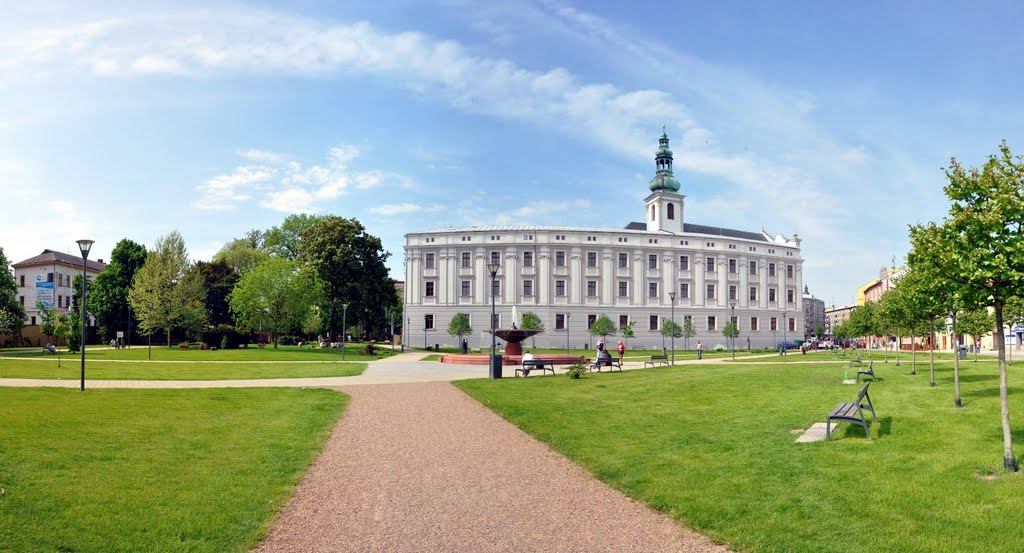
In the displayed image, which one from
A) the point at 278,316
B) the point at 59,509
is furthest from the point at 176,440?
the point at 278,316

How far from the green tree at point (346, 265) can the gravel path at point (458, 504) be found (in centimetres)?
5407

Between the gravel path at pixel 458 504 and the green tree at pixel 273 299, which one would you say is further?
the green tree at pixel 273 299

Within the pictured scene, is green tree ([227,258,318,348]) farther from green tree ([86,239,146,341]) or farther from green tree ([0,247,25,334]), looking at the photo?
green tree ([86,239,146,341])

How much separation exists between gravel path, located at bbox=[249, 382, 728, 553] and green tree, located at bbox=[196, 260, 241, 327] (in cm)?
7021

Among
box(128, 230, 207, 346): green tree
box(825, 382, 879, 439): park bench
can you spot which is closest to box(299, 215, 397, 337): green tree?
box(128, 230, 207, 346): green tree

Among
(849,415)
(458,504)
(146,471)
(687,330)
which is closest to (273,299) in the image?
(687,330)

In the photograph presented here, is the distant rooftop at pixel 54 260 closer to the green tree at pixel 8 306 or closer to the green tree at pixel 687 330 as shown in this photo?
the green tree at pixel 8 306

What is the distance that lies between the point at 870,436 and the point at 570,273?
64.6 m

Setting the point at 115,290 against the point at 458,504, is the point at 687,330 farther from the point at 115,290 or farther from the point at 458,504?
the point at 458,504

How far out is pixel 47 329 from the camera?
58156 mm

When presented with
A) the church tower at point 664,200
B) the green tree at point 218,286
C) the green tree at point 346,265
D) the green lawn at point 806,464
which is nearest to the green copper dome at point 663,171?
the church tower at point 664,200

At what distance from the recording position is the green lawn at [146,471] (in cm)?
672

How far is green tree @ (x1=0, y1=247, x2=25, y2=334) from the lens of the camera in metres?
55.6

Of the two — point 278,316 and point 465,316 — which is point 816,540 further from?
point 465,316
